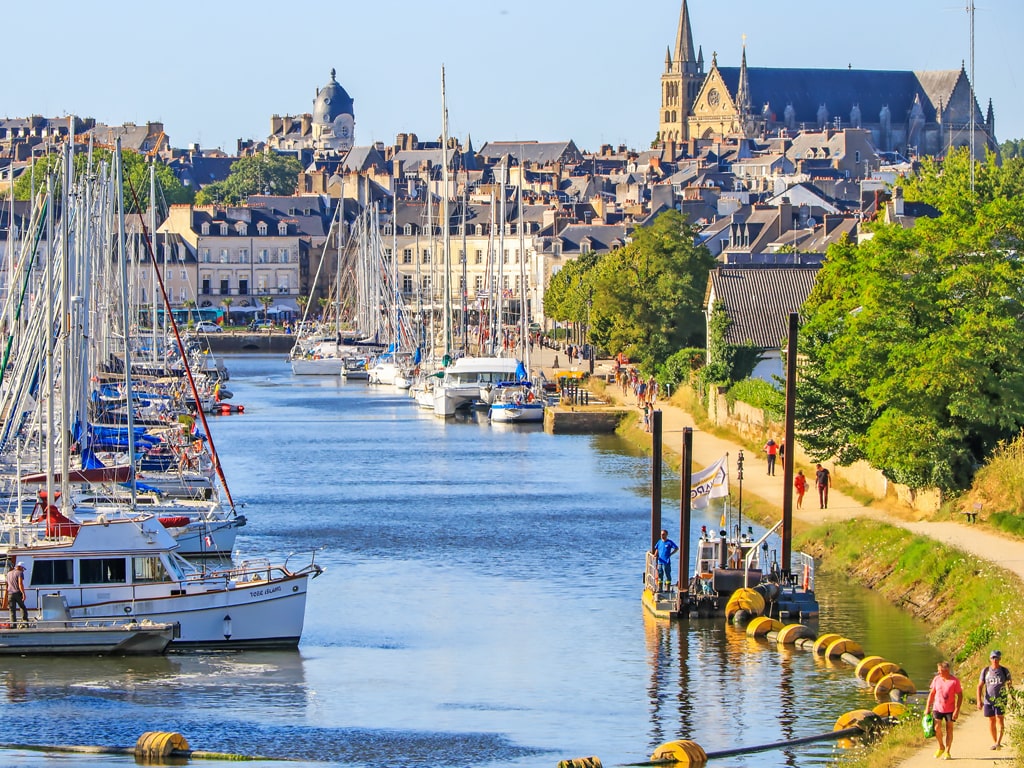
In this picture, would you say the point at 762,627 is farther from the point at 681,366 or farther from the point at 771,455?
the point at 681,366

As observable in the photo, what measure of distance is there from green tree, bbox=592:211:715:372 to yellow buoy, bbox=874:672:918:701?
45.3 m

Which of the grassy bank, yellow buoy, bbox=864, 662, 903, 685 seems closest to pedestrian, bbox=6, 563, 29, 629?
yellow buoy, bbox=864, 662, 903, 685

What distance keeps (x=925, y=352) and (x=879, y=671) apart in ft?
37.6

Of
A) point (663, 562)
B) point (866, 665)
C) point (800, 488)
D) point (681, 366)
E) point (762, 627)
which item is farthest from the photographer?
point (681, 366)

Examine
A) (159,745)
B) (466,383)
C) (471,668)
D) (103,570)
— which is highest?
(103,570)

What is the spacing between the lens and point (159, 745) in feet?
78.5

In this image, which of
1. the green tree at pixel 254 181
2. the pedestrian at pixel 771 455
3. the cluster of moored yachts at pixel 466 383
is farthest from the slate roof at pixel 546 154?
the pedestrian at pixel 771 455

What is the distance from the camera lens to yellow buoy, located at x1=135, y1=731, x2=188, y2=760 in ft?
78.3

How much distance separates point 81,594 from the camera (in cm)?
2997

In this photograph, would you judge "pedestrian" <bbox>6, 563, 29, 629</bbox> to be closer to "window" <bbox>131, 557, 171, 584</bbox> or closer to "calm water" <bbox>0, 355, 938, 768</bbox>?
"calm water" <bbox>0, 355, 938, 768</bbox>

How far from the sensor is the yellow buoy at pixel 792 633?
2998 cm

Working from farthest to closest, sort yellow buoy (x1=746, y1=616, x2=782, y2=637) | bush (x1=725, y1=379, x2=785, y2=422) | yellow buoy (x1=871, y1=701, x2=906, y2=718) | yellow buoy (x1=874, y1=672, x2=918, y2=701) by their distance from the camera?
bush (x1=725, y1=379, x2=785, y2=422) → yellow buoy (x1=746, y1=616, x2=782, y2=637) → yellow buoy (x1=874, y1=672, x2=918, y2=701) → yellow buoy (x1=871, y1=701, x2=906, y2=718)

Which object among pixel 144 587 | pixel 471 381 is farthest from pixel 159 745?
pixel 471 381

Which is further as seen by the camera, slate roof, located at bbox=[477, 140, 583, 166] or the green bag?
slate roof, located at bbox=[477, 140, 583, 166]
